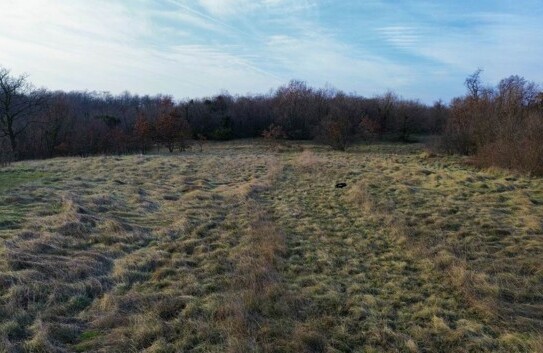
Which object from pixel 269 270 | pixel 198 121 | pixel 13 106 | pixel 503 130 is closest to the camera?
pixel 269 270

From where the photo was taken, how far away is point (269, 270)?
256 inches

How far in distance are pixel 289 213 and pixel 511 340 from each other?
21.9ft

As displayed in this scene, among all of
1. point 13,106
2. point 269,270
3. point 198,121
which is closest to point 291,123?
point 198,121

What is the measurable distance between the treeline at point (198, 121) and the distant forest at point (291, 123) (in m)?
0.09

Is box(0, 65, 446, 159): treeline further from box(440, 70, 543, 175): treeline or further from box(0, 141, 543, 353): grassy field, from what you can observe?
box(0, 141, 543, 353): grassy field

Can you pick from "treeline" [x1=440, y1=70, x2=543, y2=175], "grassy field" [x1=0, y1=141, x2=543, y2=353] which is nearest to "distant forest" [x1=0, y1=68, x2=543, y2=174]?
"treeline" [x1=440, y1=70, x2=543, y2=175]

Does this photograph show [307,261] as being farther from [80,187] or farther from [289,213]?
[80,187]

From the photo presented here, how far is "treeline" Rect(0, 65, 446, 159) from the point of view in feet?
111

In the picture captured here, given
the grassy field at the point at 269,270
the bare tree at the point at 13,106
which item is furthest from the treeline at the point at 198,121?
the grassy field at the point at 269,270

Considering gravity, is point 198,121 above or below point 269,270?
above

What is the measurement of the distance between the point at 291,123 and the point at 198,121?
458 inches

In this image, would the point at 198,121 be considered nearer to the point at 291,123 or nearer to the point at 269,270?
the point at 291,123

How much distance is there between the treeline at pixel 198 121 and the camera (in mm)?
33906

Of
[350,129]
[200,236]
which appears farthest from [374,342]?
[350,129]
